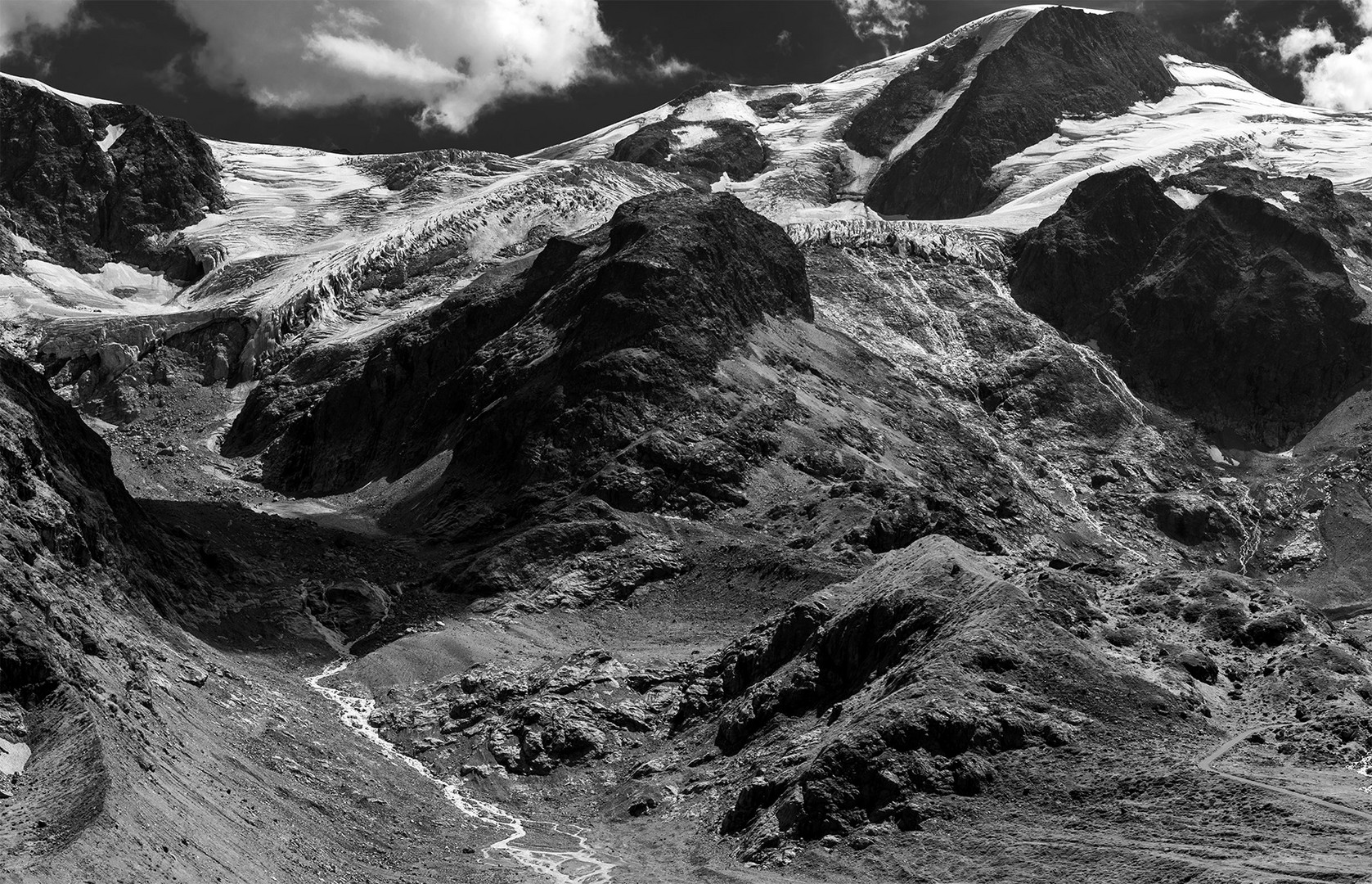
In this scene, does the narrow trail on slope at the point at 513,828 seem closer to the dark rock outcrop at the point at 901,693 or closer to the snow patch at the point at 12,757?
the dark rock outcrop at the point at 901,693

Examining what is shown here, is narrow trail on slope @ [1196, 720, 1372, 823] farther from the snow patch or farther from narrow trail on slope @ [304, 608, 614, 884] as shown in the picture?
the snow patch

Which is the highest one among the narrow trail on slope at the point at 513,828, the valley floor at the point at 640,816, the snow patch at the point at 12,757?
the snow patch at the point at 12,757

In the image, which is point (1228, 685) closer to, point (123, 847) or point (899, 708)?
point (899, 708)

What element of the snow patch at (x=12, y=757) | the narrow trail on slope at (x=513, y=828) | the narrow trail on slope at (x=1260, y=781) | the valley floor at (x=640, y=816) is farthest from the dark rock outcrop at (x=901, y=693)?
the snow patch at (x=12, y=757)

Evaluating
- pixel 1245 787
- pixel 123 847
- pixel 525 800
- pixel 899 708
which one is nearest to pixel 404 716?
pixel 525 800

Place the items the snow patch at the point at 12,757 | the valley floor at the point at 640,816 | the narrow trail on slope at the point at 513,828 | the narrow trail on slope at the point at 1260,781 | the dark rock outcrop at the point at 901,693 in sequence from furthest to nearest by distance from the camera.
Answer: the narrow trail on slope at the point at 513,828 < the dark rock outcrop at the point at 901,693 < the snow patch at the point at 12,757 < the narrow trail on slope at the point at 1260,781 < the valley floor at the point at 640,816

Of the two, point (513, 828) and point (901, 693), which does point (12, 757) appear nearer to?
point (513, 828)

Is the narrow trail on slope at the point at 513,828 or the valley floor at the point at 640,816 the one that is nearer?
the valley floor at the point at 640,816

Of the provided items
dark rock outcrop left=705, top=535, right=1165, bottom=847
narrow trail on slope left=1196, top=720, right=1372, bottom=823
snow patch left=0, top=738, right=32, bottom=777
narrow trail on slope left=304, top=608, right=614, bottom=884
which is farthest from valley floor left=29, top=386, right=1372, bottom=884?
snow patch left=0, top=738, right=32, bottom=777
